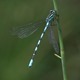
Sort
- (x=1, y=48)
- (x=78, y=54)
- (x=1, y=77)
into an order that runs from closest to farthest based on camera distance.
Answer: (x=1, y=77) < (x=1, y=48) < (x=78, y=54)

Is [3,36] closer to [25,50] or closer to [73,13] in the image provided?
[25,50]

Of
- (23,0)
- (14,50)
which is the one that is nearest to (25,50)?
(14,50)

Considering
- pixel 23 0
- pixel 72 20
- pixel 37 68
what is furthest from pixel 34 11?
pixel 37 68

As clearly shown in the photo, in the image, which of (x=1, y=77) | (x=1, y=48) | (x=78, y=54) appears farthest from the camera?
(x=78, y=54)

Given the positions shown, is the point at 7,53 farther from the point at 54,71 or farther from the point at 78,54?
the point at 78,54

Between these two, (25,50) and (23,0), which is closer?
(25,50)

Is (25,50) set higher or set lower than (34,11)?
lower

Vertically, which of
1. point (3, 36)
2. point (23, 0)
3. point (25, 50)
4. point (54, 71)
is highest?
point (23, 0)
